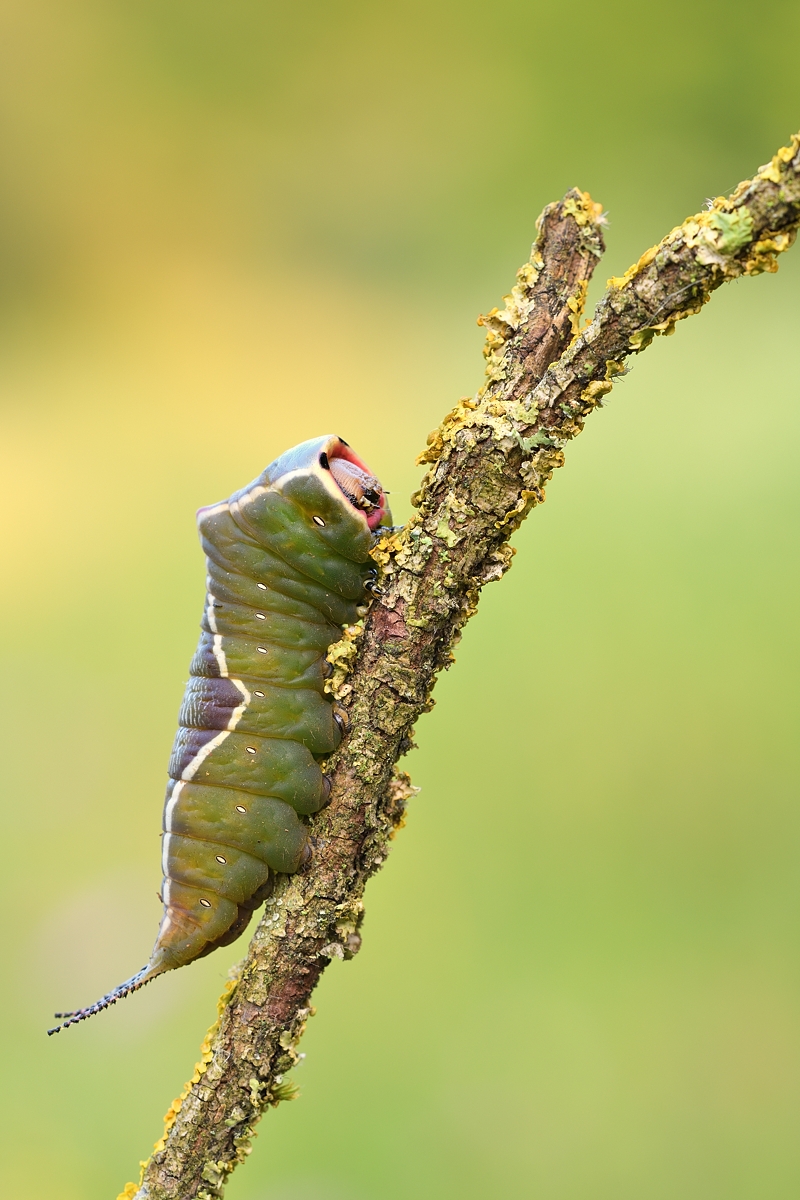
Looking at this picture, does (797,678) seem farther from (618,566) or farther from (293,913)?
(293,913)

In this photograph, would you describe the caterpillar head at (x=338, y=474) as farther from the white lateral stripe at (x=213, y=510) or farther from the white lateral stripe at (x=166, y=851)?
the white lateral stripe at (x=166, y=851)

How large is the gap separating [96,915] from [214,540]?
6.23 ft

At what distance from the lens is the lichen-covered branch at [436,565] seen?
1.03 metres

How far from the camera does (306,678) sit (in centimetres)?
133

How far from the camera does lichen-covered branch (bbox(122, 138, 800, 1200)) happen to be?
3.38ft

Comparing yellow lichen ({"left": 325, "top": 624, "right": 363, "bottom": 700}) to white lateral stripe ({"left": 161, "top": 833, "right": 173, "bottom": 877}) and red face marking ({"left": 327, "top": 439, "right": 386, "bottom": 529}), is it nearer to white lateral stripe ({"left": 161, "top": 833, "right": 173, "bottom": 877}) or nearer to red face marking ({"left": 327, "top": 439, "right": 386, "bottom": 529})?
red face marking ({"left": 327, "top": 439, "right": 386, "bottom": 529})

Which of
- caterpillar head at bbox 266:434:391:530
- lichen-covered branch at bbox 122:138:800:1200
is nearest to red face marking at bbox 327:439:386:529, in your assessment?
caterpillar head at bbox 266:434:391:530

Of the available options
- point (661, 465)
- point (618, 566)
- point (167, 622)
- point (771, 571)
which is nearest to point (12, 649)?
point (167, 622)

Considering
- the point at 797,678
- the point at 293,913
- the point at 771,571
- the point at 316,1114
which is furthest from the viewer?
the point at 771,571

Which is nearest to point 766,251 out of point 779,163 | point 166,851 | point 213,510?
point 779,163

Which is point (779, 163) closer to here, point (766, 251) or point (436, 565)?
point (766, 251)

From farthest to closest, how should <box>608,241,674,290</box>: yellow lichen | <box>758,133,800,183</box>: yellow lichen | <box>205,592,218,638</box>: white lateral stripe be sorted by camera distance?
<box>205,592,218,638</box>: white lateral stripe, <box>608,241,674,290</box>: yellow lichen, <box>758,133,800,183</box>: yellow lichen

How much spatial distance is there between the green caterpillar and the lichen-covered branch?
5 cm

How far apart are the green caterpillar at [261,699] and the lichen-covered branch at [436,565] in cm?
5
